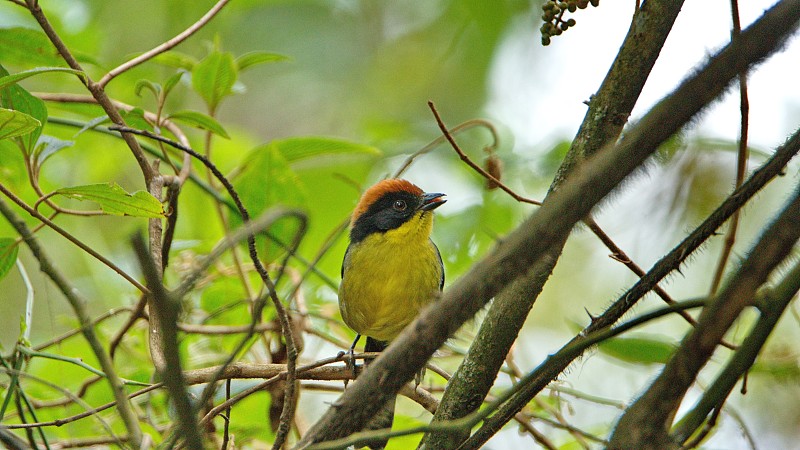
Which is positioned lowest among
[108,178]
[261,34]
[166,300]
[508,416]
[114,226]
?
[166,300]

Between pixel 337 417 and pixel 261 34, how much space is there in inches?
294

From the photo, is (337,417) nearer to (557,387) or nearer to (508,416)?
(508,416)

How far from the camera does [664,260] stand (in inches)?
74.2

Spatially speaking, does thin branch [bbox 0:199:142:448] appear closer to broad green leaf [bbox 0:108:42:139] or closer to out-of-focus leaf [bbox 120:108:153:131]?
broad green leaf [bbox 0:108:42:139]

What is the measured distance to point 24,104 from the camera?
8.24 feet

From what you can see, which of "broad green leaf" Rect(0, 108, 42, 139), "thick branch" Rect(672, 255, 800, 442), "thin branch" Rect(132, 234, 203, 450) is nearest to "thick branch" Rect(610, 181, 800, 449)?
"thick branch" Rect(672, 255, 800, 442)

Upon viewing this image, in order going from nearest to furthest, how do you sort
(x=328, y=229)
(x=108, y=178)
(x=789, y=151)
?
(x=789, y=151)
(x=328, y=229)
(x=108, y=178)

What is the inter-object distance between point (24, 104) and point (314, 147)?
3.81 feet

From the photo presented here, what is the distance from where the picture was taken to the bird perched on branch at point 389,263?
4133 millimetres

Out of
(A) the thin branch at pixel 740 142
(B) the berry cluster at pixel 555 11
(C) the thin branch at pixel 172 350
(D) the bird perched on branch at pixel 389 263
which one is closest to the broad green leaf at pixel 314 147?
(D) the bird perched on branch at pixel 389 263

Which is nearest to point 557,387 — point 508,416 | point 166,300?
point 508,416

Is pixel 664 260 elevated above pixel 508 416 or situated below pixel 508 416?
above

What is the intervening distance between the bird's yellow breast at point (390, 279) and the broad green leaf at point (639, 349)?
1.50 metres

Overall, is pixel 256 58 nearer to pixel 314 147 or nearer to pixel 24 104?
pixel 314 147
